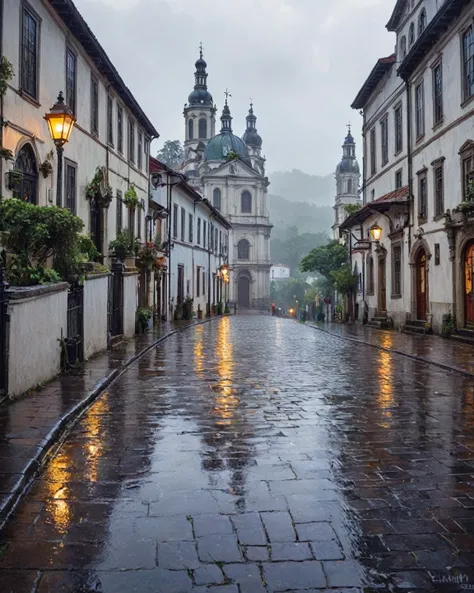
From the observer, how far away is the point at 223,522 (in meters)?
4.18

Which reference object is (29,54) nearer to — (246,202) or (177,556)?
(177,556)

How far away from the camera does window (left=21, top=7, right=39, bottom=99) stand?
46.5 feet

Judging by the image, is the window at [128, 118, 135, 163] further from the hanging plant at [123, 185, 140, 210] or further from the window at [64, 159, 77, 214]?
the window at [64, 159, 77, 214]

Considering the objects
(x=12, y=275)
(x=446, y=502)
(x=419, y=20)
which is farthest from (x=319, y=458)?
(x=419, y=20)

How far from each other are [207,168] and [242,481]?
76.2m

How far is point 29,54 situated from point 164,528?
1370 cm

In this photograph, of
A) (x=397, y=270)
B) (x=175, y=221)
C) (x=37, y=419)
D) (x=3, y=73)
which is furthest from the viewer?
(x=175, y=221)

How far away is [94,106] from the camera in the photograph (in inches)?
794

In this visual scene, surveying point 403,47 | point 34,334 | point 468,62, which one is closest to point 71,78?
point 34,334

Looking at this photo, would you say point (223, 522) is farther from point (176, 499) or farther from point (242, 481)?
point (242, 481)

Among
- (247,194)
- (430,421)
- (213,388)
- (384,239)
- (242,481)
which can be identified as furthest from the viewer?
(247,194)

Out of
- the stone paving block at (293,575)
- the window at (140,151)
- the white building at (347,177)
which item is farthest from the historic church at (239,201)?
the stone paving block at (293,575)

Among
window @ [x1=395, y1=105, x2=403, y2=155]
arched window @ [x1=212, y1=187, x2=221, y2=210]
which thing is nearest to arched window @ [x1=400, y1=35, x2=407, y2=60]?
window @ [x1=395, y1=105, x2=403, y2=155]

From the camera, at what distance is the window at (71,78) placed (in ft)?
57.0
